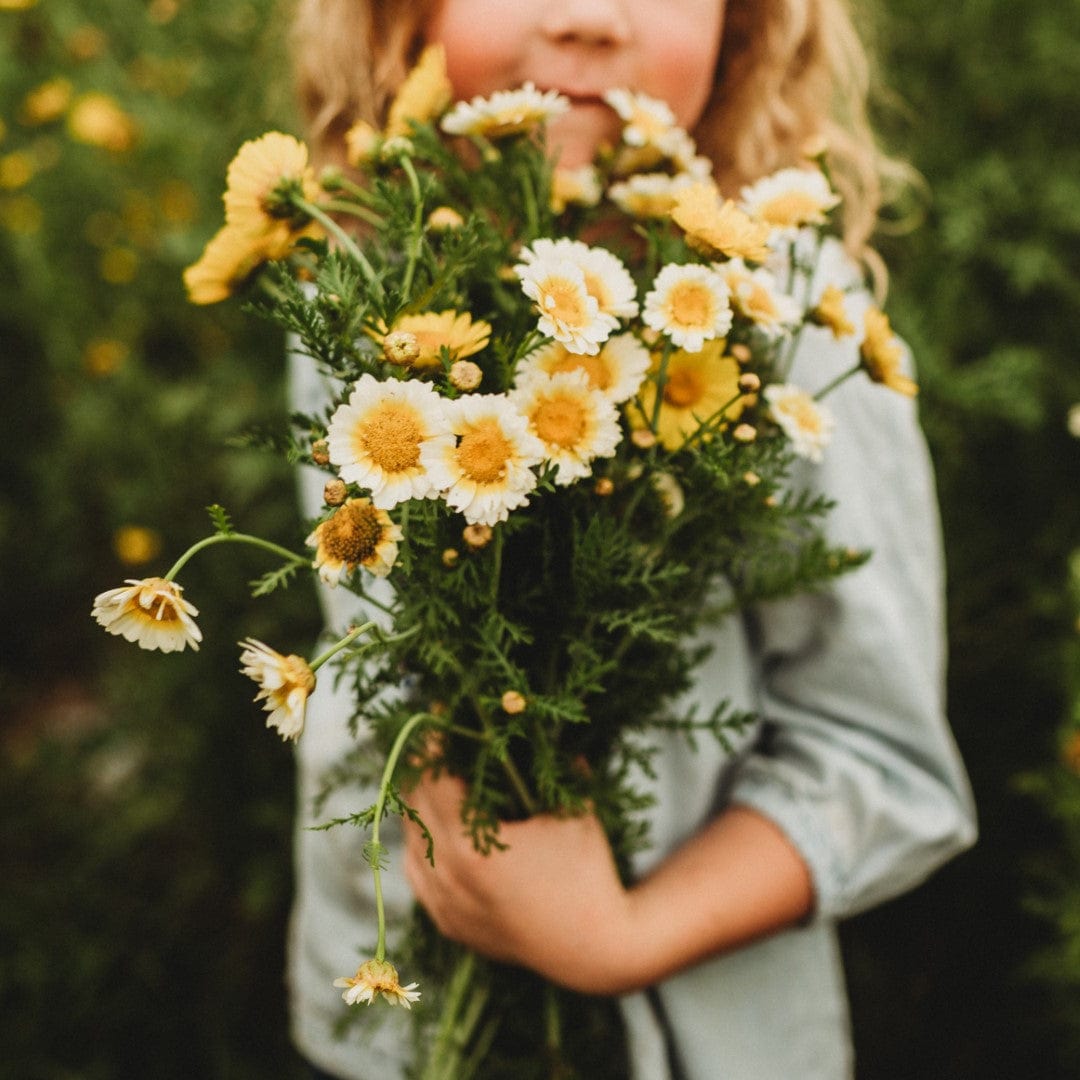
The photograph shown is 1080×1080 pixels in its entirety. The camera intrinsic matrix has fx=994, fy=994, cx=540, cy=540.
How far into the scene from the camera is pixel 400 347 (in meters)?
0.47

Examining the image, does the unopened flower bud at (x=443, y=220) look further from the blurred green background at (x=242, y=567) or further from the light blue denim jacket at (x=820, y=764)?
the blurred green background at (x=242, y=567)

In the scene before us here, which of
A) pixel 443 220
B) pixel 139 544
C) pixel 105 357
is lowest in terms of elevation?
pixel 443 220

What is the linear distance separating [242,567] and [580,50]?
1152mm

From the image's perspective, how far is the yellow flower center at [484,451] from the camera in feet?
1.49

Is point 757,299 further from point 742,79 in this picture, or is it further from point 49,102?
point 49,102

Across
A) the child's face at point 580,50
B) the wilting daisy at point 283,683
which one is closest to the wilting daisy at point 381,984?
the wilting daisy at point 283,683

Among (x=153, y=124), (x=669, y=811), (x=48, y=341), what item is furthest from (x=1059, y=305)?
(x=48, y=341)

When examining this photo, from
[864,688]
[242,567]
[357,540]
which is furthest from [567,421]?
[242,567]

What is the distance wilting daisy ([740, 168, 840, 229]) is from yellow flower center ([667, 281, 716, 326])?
10 cm

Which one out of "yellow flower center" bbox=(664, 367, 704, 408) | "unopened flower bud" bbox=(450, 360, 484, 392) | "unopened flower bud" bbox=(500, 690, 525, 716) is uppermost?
"yellow flower center" bbox=(664, 367, 704, 408)

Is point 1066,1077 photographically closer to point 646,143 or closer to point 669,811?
point 669,811

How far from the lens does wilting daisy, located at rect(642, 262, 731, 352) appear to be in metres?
0.50

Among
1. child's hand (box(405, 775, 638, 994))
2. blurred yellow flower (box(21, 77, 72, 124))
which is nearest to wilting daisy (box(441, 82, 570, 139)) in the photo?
child's hand (box(405, 775, 638, 994))

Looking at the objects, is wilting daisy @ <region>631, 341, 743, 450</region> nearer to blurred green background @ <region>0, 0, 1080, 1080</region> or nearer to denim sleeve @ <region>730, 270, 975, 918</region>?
denim sleeve @ <region>730, 270, 975, 918</region>
